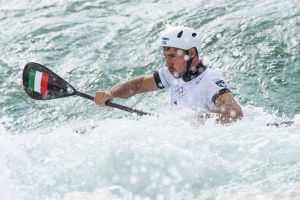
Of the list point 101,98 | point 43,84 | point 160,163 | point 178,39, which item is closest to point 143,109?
point 43,84

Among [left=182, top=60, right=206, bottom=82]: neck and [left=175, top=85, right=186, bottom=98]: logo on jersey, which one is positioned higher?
[left=182, top=60, right=206, bottom=82]: neck

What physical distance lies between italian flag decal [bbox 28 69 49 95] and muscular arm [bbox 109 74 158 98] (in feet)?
2.51

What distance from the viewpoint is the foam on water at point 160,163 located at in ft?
16.2

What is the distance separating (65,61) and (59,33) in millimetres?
1318

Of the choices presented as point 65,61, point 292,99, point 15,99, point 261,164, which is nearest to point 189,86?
point 261,164

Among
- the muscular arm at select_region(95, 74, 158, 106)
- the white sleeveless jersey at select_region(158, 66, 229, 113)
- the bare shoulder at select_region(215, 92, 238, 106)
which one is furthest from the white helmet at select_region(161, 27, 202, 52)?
the muscular arm at select_region(95, 74, 158, 106)

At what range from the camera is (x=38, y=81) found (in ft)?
22.1

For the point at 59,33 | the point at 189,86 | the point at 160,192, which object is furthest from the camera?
the point at 59,33

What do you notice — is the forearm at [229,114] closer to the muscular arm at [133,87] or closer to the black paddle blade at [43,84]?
the muscular arm at [133,87]

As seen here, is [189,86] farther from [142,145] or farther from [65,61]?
[65,61]

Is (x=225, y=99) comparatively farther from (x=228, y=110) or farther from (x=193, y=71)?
(x=193, y=71)

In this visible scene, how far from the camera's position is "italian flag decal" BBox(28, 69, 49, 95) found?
6.72 meters

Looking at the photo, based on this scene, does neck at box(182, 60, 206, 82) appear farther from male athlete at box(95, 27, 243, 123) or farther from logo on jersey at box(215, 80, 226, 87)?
logo on jersey at box(215, 80, 226, 87)

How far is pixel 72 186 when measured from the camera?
514 centimetres
